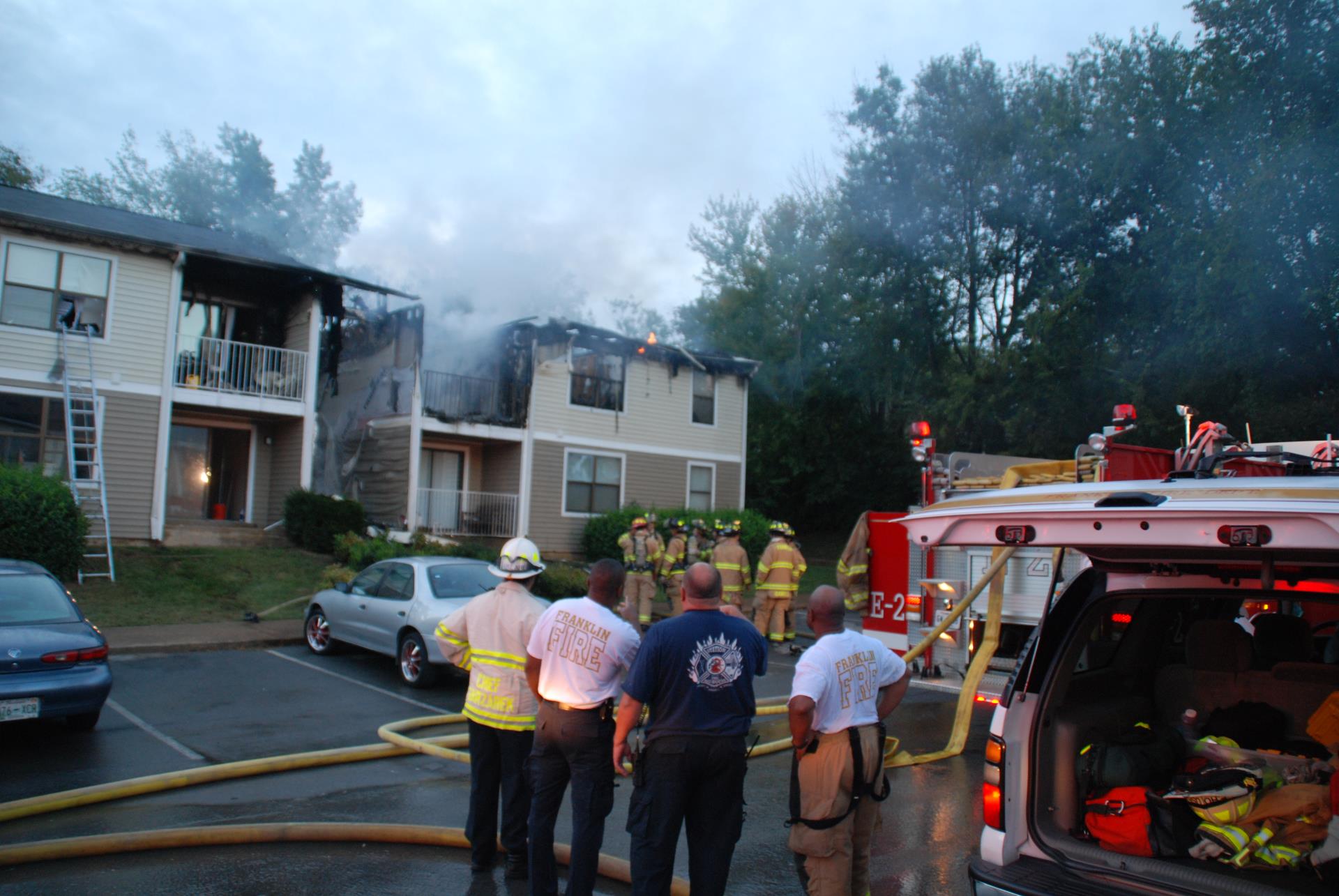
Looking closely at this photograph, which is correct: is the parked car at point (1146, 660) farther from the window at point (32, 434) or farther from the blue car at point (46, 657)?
the window at point (32, 434)

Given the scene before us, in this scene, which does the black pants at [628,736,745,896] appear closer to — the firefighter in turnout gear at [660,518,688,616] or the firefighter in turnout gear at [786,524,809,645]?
the firefighter in turnout gear at [786,524,809,645]

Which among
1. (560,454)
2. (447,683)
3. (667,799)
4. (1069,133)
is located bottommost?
(447,683)

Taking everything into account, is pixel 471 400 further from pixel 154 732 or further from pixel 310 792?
pixel 310 792

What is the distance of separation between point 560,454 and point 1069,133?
15640 millimetres

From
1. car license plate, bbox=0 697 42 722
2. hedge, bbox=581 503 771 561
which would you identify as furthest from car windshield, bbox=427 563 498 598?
hedge, bbox=581 503 771 561

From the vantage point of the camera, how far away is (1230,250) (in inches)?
789

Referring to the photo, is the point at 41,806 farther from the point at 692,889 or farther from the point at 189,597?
the point at 189,597

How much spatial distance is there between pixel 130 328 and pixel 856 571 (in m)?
13.9

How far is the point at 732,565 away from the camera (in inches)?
512

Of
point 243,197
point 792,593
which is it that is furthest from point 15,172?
point 792,593

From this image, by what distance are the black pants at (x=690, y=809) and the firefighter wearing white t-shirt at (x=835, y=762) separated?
0.25 m

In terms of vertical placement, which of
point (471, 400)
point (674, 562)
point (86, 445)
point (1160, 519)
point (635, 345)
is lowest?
point (674, 562)

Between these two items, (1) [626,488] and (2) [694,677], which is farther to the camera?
(1) [626,488]

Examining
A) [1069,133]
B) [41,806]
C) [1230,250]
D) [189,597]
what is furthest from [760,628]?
[1069,133]
